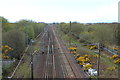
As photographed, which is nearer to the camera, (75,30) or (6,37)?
(6,37)

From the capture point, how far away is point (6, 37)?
49.1 ft

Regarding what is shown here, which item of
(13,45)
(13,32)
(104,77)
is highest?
(13,32)

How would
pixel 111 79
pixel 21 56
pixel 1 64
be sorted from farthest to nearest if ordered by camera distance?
pixel 21 56 → pixel 1 64 → pixel 111 79

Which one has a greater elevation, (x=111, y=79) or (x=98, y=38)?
(x=98, y=38)

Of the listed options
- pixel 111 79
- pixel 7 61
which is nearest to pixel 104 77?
pixel 111 79

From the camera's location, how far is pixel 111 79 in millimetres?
9961

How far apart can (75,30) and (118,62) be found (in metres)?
17.4

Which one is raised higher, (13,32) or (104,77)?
(13,32)

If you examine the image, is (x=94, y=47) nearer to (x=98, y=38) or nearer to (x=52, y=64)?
(x=98, y=38)

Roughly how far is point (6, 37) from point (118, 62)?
1234 centimetres

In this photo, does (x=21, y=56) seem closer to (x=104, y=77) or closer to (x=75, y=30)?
(x=104, y=77)

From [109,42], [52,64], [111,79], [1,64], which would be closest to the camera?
[111,79]

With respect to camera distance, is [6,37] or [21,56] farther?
[21,56]

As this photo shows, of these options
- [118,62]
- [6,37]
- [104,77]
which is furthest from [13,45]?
[118,62]
